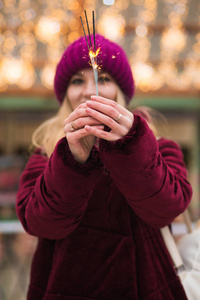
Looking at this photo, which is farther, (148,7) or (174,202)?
(148,7)

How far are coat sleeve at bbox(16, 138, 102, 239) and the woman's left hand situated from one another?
0.07 meters

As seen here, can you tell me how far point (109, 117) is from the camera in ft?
1.32

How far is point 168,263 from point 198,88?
6.43 feet

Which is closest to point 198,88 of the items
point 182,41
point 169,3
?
point 182,41

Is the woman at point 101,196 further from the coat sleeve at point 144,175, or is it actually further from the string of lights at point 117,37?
the string of lights at point 117,37

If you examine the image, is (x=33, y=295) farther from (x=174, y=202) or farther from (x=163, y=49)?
(x=163, y=49)

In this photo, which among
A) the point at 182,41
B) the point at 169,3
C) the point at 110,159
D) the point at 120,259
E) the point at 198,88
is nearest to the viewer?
the point at 110,159

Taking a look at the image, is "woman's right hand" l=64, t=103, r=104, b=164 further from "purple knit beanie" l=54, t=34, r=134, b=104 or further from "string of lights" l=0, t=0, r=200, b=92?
"string of lights" l=0, t=0, r=200, b=92

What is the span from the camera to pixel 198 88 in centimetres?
227

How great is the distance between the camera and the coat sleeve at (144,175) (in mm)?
434

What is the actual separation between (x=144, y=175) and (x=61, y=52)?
5.82 ft

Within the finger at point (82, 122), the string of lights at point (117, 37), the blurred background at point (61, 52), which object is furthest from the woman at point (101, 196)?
the string of lights at point (117, 37)

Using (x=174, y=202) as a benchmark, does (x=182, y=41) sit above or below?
above

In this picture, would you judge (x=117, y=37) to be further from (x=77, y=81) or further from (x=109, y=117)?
(x=109, y=117)
